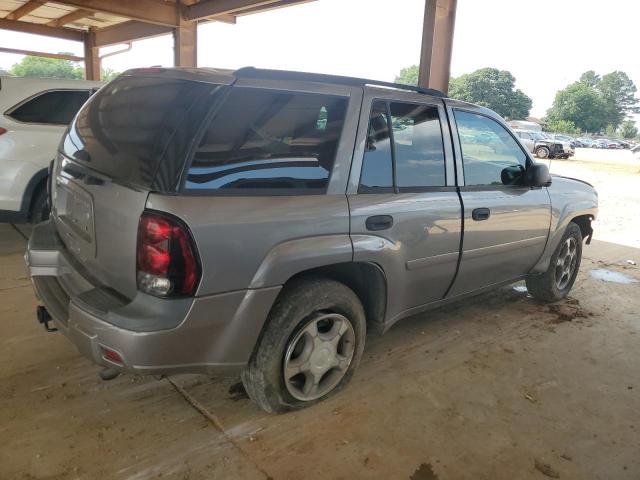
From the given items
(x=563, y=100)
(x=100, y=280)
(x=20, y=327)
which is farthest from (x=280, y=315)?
(x=563, y=100)

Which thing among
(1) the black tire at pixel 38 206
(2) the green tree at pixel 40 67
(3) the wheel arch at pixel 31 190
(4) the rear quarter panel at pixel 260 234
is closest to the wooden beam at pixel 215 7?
(3) the wheel arch at pixel 31 190

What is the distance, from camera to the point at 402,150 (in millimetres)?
2877

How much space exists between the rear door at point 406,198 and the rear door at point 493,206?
158 millimetres

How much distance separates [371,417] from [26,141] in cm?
446

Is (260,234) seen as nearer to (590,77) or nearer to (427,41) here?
(427,41)

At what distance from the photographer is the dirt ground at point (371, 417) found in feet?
7.32

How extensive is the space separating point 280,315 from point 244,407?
66 cm

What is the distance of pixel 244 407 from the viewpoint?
8.69ft

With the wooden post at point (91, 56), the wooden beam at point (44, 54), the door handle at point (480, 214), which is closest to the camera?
the door handle at point (480, 214)

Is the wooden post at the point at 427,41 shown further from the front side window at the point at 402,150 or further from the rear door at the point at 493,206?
A: the front side window at the point at 402,150

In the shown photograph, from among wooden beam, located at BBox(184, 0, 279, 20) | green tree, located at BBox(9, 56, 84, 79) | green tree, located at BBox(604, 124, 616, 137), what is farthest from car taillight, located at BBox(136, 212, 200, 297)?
green tree, located at BBox(604, 124, 616, 137)

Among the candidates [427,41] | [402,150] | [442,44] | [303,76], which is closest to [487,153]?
[402,150]

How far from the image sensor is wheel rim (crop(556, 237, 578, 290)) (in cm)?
449

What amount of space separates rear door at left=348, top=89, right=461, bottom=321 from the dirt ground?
1.80 feet
